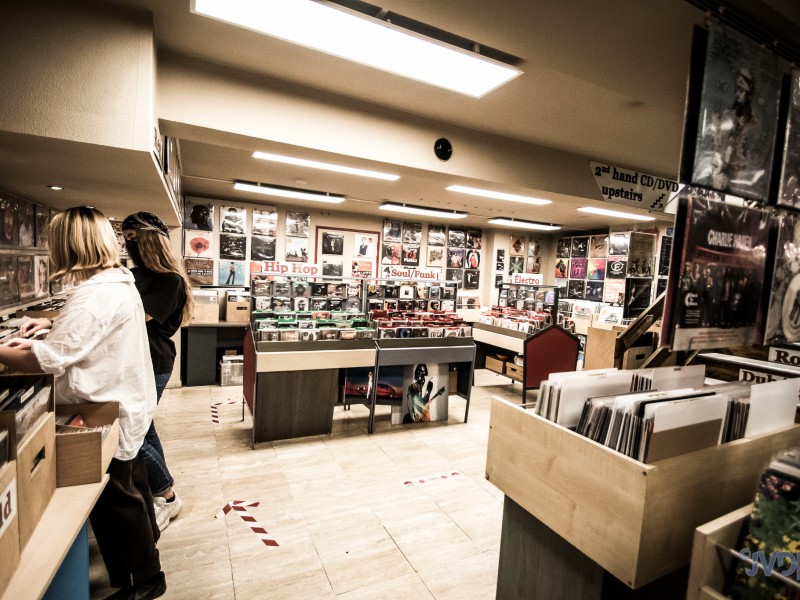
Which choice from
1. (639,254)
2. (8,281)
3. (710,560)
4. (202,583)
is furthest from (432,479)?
(639,254)

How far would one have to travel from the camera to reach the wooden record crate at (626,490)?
1.20m

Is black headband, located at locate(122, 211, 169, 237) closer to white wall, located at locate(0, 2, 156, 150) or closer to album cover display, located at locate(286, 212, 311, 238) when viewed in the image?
white wall, located at locate(0, 2, 156, 150)

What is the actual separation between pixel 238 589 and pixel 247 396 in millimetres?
2159

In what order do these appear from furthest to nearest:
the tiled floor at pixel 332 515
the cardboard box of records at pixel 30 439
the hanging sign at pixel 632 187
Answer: the hanging sign at pixel 632 187 → the tiled floor at pixel 332 515 → the cardboard box of records at pixel 30 439

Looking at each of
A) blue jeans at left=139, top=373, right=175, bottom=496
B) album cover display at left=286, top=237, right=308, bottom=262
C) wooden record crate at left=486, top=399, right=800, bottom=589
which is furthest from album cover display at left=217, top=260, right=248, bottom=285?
wooden record crate at left=486, top=399, right=800, bottom=589

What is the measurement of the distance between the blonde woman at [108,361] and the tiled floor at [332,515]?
1.30ft

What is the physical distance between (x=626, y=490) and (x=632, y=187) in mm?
3810

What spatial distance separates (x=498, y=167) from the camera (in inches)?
144

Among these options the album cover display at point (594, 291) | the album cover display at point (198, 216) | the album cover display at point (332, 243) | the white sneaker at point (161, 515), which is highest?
the album cover display at point (198, 216)

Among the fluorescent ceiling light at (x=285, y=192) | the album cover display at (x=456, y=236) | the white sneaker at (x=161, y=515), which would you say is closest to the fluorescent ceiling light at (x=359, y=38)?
the white sneaker at (x=161, y=515)

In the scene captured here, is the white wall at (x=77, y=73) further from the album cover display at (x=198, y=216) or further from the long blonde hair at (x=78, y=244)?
the album cover display at (x=198, y=216)

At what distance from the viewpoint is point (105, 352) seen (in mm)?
1749

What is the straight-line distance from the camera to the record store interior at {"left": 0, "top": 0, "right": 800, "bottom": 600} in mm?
1237

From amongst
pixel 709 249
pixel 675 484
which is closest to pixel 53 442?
pixel 675 484
